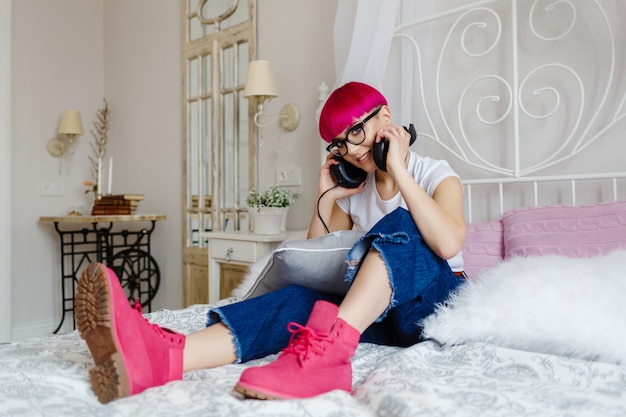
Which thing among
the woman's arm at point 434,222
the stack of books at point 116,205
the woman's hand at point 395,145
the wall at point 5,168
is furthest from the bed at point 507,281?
the wall at point 5,168

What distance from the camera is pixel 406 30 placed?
2.16 metres

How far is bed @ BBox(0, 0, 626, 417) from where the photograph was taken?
0.84 meters

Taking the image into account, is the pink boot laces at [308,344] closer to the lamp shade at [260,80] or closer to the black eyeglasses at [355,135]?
the black eyeglasses at [355,135]

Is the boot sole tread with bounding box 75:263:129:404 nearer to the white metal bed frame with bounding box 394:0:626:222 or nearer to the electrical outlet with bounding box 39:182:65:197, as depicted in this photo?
the white metal bed frame with bounding box 394:0:626:222

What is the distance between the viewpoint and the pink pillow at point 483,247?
1663 mm

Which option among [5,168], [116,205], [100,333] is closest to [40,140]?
[5,168]

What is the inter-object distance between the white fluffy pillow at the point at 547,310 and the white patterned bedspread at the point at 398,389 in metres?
0.03

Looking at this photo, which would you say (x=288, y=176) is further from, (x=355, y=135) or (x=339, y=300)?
(x=339, y=300)

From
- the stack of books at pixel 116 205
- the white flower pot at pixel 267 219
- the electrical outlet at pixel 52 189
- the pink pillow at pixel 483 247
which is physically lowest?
the pink pillow at pixel 483 247

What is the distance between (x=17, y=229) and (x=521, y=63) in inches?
125

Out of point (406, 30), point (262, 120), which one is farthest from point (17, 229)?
point (406, 30)

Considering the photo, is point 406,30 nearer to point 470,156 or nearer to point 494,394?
point 470,156

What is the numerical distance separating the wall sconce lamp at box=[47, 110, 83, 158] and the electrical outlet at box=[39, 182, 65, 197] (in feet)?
0.64

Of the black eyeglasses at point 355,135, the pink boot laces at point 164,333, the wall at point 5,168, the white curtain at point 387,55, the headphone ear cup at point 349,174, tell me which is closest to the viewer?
the pink boot laces at point 164,333
